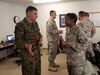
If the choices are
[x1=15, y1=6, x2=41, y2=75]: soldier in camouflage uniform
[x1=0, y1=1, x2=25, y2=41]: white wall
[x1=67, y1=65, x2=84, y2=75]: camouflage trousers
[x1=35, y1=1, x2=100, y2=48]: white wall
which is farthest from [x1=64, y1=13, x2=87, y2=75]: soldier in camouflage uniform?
[x1=35, y1=1, x2=100, y2=48]: white wall

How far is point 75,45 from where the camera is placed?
7.64 feet

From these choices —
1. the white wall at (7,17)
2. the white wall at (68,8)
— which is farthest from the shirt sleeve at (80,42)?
the white wall at (68,8)

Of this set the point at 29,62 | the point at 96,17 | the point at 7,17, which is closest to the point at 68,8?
the point at 96,17

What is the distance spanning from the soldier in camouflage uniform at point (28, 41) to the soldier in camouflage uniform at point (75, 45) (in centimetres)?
54

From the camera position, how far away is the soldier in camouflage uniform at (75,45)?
231 centimetres

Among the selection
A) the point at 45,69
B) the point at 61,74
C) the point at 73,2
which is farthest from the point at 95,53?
the point at 73,2

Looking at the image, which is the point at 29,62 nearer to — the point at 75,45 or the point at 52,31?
the point at 75,45

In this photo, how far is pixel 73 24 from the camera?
7.80 feet

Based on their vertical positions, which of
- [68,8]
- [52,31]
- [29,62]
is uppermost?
[68,8]

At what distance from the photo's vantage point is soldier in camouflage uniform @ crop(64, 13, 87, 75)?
7.59 feet

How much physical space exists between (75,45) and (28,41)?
2.53 ft

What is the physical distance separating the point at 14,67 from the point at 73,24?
327 centimetres

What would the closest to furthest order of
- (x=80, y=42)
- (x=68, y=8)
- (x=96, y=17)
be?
(x=80, y=42)
(x=96, y=17)
(x=68, y=8)

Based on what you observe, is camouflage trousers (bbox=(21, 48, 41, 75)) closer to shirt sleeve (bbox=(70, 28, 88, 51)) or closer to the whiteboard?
shirt sleeve (bbox=(70, 28, 88, 51))
